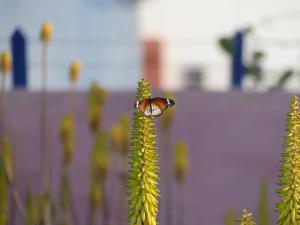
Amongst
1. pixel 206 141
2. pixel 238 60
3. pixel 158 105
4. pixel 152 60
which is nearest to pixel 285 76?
pixel 238 60

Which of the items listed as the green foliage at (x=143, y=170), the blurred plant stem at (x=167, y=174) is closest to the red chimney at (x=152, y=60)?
the blurred plant stem at (x=167, y=174)

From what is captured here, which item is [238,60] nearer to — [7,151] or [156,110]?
[7,151]

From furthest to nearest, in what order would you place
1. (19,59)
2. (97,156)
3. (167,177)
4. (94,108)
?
1. (19,59)
2. (167,177)
3. (94,108)
4. (97,156)

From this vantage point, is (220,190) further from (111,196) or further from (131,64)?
(131,64)

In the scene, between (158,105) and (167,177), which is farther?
(167,177)

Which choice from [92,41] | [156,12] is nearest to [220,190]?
[92,41]

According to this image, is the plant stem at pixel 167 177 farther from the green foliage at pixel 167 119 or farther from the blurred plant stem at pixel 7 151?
the blurred plant stem at pixel 7 151

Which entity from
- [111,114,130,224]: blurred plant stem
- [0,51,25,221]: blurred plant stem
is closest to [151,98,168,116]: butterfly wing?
[0,51,25,221]: blurred plant stem
